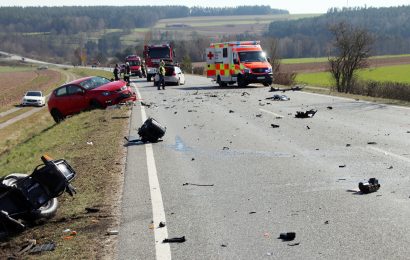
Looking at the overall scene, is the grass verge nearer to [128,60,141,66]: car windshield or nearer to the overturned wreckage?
the overturned wreckage

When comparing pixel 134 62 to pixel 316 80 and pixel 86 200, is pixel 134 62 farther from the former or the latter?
pixel 86 200

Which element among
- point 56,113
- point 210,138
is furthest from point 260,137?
point 56,113

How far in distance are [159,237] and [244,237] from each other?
85 cm

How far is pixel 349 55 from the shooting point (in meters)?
57.9

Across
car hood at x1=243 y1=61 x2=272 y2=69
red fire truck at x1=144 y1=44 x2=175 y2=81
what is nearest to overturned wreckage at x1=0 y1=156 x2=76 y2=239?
car hood at x1=243 y1=61 x2=272 y2=69

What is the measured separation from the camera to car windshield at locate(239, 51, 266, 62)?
108 ft

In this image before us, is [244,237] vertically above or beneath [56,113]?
above

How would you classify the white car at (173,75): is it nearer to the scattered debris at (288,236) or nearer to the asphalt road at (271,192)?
the asphalt road at (271,192)

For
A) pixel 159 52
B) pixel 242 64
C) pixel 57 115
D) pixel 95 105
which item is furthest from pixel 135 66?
pixel 95 105

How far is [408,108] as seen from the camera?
61.1 ft

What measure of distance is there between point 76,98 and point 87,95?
0.50 metres

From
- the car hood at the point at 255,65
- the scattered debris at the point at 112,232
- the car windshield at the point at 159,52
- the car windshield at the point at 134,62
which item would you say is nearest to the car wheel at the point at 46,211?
the scattered debris at the point at 112,232

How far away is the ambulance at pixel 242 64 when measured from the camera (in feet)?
107

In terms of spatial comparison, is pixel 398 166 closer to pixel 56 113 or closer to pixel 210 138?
pixel 210 138
